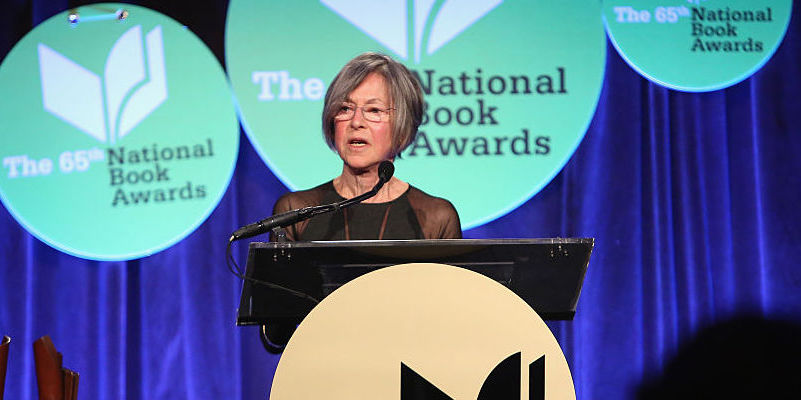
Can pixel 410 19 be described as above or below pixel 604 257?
above

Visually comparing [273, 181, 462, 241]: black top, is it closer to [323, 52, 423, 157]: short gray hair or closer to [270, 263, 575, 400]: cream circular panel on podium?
[323, 52, 423, 157]: short gray hair

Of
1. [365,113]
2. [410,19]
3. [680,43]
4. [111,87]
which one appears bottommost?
[365,113]

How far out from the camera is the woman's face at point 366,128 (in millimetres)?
3426

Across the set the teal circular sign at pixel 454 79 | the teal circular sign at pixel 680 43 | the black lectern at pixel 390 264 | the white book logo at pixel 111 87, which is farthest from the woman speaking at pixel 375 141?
the black lectern at pixel 390 264

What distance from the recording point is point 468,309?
175 cm

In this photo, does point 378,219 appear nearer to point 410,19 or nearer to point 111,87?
point 410,19

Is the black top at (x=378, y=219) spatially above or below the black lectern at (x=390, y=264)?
above

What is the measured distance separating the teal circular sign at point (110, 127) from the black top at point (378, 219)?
478 mm

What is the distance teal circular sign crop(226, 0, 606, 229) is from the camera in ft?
12.1

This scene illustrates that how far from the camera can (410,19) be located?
373cm

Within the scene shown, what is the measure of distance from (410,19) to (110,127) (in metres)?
1.39

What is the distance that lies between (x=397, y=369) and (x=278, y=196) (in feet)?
6.90

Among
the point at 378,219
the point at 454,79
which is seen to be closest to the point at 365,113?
the point at 378,219

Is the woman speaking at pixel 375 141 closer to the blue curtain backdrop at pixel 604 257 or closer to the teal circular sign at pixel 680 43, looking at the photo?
the blue curtain backdrop at pixel 604 257
